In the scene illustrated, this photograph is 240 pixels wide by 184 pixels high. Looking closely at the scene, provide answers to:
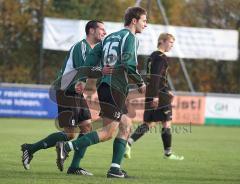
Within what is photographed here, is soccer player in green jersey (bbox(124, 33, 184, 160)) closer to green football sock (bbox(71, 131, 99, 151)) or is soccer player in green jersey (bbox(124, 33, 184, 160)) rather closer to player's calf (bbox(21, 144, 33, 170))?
player's calf (bbox(21, 144, 33, 170))

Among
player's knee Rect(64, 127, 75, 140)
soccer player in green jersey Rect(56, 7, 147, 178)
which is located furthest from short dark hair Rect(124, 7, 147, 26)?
player's knee Rect(64, 127, 75, 140)

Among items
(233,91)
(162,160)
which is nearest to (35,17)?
(233,91)

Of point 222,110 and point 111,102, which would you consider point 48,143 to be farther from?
point 222,110

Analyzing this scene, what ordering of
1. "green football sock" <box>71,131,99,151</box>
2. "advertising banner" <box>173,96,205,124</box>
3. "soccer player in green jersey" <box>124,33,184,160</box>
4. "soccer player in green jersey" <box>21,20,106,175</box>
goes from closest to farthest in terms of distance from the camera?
1. "green football sock" <box>71,131,99,151</box>
2. "soccer player in green jersey" <box>21,20,106,175</box>
3. "soccer player in green jersey" <box>124,33,184,160</box>
4. "advertising banner" <box>173,96,205,124</box>

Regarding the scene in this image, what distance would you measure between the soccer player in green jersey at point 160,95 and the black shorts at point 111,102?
3.45m

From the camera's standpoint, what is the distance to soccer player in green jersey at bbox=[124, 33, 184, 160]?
12.9 m

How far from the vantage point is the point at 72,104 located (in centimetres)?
1007

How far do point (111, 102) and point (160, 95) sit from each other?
14.9ft

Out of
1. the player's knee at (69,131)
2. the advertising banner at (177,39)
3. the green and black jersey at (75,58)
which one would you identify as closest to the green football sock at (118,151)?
the player's knee at (69,131)

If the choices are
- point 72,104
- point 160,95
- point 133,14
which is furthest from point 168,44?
point 133,14

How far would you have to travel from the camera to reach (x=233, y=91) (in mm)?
40375

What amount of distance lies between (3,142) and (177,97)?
46.6 ft

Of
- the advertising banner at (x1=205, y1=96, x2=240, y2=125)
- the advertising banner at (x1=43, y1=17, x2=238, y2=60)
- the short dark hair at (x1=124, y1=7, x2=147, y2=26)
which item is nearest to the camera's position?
the short dark hair at (x1=124, y1=7, x2=147, y2=26)

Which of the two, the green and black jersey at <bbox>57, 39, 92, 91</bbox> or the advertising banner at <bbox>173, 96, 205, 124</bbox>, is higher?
the green and black jersey at <bbox>57, 39, 92, 91</bbox>
